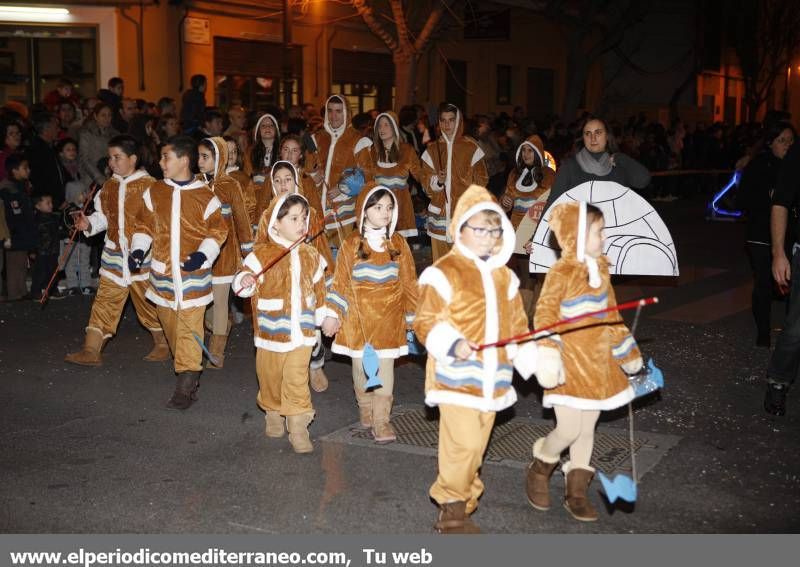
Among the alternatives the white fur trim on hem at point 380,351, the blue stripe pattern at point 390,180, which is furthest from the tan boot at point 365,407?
the blue stripe pattern at point 390,180

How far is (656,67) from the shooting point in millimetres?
42094

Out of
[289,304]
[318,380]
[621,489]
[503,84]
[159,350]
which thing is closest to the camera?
[621,489]

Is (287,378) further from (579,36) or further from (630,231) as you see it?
(579,36)

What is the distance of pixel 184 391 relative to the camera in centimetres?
728

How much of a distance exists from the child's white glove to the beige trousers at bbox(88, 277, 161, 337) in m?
4.42

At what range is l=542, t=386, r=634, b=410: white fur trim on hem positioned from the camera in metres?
5.12

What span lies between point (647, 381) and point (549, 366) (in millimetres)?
801

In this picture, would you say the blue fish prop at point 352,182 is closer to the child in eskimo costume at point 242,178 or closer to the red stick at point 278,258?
the child in eskimo costume at point 242,178

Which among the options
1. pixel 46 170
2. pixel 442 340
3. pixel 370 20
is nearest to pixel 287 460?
pixel 442 340

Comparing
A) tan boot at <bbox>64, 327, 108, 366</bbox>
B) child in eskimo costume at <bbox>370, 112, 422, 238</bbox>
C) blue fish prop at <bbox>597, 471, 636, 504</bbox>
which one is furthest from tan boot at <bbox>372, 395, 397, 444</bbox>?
child in eskimo costume at <bbox>370, 112, 422, 238</bbox>

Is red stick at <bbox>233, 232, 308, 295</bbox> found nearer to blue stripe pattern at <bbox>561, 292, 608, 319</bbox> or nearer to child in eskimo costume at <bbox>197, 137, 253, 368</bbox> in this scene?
blue stripe pattern at <bbox>561, 292, 608, 319</bbox>

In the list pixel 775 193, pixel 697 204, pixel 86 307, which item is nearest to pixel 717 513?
pixel 775 193

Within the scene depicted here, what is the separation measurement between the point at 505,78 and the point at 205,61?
13994 millimetres

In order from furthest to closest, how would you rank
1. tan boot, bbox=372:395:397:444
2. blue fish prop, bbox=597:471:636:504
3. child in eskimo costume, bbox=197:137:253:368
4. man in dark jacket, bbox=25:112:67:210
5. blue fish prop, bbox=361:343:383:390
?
man in dark jacket, bbox=25:112:67:210 < child in eskimo costume, bbox=197:137:253:368 < tan boot, bbox=372:395:397:444 < blue fish prop, bbox=361:343:383:390 < blue fish prop, bbox=597:471:636:504
